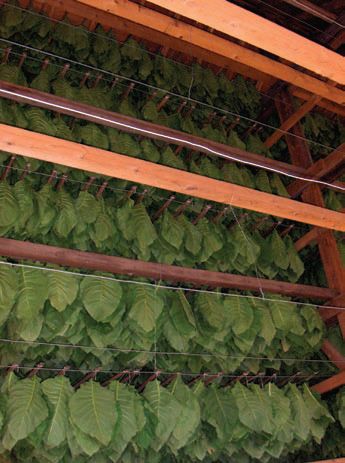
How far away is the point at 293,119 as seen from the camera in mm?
3705

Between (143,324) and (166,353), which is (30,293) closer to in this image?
(143,324)

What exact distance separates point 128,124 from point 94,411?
1.44 meters

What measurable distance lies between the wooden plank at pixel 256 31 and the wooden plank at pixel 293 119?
1.68 m

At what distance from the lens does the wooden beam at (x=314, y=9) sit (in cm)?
285

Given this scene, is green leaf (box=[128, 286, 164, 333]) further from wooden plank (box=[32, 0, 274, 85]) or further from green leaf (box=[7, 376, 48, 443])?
wooden plank (box=[32, 0, 274, 85])

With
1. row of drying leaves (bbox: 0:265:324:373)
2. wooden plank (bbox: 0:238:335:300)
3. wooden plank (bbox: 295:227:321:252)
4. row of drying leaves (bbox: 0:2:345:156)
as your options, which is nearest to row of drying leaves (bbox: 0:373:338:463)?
row of drying leaves (bbox: 0:265:324:373)

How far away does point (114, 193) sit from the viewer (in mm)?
3008

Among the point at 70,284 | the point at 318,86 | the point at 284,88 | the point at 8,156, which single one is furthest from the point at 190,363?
the point at 284,88

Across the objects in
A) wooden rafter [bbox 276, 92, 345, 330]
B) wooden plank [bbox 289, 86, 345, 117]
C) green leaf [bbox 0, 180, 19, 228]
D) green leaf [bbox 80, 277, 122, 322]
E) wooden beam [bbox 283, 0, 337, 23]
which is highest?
wooden beam [bbox 283, 0, 337, 23]

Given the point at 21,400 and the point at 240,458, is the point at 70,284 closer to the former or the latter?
the point at 21,400

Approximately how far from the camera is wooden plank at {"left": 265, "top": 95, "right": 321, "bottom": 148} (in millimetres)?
3570

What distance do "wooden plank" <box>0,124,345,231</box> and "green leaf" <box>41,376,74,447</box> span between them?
42.3 inches

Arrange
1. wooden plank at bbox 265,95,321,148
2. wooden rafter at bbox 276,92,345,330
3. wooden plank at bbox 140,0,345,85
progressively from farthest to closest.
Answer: wooden plank at bbox 265,95,321,148 → wooden rafter at bbox 276,92,345,330 → wooden plank at bbox 140,0,345,85

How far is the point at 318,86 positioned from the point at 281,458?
2.35 metres
